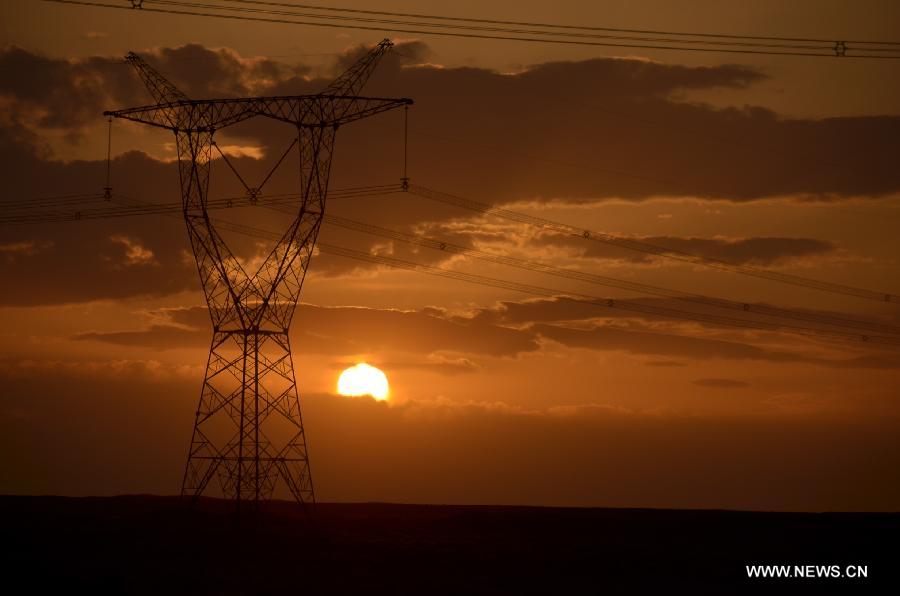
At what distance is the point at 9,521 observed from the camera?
230ft

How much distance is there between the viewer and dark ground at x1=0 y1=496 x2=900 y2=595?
182 feet

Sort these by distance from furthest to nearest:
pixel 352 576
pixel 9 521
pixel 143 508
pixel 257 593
Answer: pixel 143 508
pixel 9 521
pixel 352 576
pixel 257 593

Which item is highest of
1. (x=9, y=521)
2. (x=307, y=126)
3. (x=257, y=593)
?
(x=307, y=126)

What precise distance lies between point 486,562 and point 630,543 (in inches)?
547

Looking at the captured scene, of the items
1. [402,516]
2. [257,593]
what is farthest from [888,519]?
[257,593]

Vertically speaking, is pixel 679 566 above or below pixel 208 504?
below

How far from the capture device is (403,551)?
208 ft

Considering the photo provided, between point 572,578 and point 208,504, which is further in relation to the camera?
point 208,504

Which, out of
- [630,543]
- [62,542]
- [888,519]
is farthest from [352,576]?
[888,519]

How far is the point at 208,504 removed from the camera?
3132 inches

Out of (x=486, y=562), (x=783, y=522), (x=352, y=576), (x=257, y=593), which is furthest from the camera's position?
(x=783, y=522)

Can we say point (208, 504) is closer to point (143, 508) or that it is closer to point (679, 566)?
point (143, 508)

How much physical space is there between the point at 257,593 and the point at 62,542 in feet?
51.7

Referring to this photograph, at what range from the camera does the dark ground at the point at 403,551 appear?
5559 centimetres
